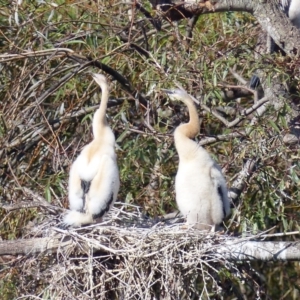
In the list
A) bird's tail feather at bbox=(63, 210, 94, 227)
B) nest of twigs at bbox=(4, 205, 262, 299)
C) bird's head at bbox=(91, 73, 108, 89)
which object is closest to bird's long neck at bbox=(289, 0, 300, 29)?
bird's head at bbox=(91, 73, 108, 89)

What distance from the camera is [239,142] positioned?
5688 mm

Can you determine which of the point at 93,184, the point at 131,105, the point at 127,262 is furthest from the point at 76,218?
the point at 131,105

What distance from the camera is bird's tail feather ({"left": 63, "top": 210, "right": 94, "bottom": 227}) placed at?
548 centimetres

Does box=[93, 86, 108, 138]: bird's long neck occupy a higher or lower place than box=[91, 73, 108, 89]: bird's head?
lower

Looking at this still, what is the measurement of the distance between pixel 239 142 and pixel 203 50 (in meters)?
0.58

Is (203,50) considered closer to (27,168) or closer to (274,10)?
(274,10)

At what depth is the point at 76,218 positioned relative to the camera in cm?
550

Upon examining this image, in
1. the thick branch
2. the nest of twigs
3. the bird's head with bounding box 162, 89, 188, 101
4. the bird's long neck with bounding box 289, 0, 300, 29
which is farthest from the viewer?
the bird's long neck with bounding box 289, 0, 300, 29

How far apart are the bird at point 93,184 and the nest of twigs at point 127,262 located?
0.19m

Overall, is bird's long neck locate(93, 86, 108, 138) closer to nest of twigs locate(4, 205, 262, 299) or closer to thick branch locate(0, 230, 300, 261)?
nest of twigs locate(4, 205, 262, 299)

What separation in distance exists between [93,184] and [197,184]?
0.53 metres

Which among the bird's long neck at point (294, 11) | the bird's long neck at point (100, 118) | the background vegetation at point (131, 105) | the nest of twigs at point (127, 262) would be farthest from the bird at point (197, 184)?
the bird's long neck at point (294, 11)

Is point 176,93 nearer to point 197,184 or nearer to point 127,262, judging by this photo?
point 197,184

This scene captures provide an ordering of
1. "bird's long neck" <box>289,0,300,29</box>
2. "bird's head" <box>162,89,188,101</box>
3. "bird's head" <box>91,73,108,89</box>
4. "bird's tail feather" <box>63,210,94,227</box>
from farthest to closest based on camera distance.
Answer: "bird's long neck" <box>289,0,300,29</box> < "bird's head" <box>91,73,108,89</box> < "bird's head" <box>162,89,188,101</box> < "bird's tail feather" <box>63,210,94,227</box>
